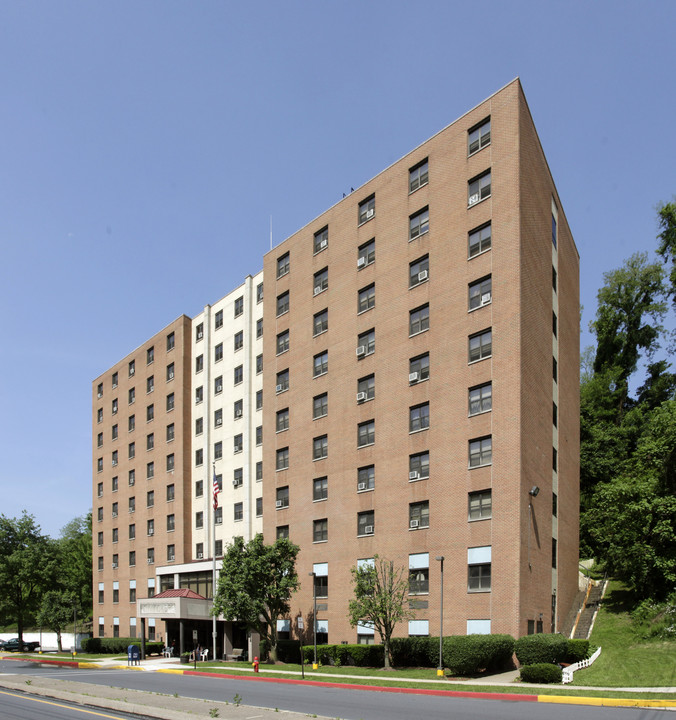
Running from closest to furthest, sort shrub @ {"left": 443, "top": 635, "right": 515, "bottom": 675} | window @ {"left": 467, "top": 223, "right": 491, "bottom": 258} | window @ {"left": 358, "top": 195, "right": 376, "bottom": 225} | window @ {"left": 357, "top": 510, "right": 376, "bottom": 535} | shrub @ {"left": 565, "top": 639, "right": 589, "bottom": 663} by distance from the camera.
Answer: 1. shrub @ {"left": 443, "top": 635, "right": 515, "bottom": 675}
2. shrub @ {"left": 565, "top": 639, "right": 589, "bottom": 663}
3. window @ {"left": 467, "top": 223, "right": 491, "bottom": 258}
4. window @ {"left": 357, "top": 510, "right": 376, "bottom": 535}
5. window @ {"left": 358, "top": 195, "right": 376, "bottom": 225}

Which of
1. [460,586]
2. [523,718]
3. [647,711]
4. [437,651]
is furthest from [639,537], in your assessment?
[523,718]

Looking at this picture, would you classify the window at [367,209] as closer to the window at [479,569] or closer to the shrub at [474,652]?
the window at [479,569]

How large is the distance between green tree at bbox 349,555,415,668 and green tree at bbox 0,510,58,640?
46.6 metres

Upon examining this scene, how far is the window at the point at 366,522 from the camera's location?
43.6 metres

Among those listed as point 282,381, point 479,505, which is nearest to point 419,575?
point 479,505

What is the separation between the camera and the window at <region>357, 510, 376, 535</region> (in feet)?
143

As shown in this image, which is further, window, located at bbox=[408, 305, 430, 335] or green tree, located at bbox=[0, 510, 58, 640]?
green tree, located at bbox=[0, 510, 58, 640]

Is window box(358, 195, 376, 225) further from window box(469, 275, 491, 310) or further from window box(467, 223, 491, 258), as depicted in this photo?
window box(469, 275, 491, 310)

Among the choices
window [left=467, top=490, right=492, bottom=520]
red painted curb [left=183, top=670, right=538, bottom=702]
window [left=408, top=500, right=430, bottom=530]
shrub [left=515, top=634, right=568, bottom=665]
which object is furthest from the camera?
window [left=408, top=500, right=430, bottom=530]

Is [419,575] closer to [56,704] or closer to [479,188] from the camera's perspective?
[56,704]

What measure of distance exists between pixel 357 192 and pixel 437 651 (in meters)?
28.7

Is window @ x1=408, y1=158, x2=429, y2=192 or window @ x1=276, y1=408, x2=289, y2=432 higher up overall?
window @ x1=408, y1=158, x2=429, y2=192

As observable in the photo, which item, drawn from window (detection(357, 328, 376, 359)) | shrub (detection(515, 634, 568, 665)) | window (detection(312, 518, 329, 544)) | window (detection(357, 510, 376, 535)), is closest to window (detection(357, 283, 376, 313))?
window (detection(357, 328, 376, 359))

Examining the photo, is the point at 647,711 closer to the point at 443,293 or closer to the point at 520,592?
the point at 520,592
